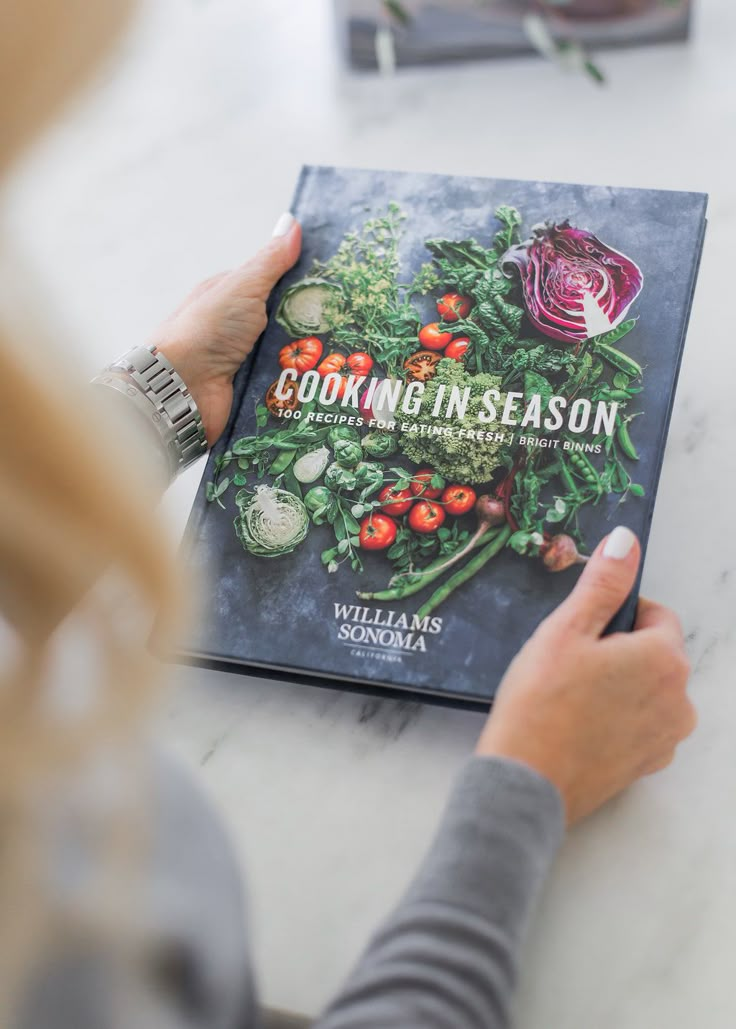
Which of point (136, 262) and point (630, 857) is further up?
point (136, 262)

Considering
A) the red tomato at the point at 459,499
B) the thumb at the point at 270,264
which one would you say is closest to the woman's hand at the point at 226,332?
the thumb at the point at 270,264

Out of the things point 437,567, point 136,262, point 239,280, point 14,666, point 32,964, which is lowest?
point 32,964

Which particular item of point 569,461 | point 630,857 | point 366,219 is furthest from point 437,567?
point 366,219

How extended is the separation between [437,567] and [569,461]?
126 mm

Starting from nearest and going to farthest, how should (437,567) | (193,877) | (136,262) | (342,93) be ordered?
1. (193,877)
2. (437,567)
3. (136,262)
4. (342,93)

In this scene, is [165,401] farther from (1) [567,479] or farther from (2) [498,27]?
(2) [498,27]

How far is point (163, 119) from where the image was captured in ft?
3.96

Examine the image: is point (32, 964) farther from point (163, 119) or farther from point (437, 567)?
point (163, 119)

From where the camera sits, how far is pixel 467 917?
58 centimetres

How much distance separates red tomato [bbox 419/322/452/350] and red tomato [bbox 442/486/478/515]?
127mm

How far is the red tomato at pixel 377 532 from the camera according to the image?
0.76 metres

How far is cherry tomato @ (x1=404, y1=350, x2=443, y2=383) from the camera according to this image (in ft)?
2.66

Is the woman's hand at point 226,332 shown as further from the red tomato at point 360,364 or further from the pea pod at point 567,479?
the pea pod at point 567,479

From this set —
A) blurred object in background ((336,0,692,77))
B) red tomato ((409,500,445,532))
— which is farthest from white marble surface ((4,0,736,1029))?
red tomato ((409,500,445,532))
